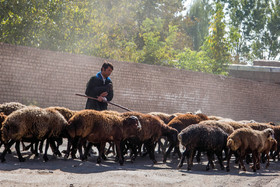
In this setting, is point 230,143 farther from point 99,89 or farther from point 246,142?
point 99,89

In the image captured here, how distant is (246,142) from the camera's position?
1013 cm

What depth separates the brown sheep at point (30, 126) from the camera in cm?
888

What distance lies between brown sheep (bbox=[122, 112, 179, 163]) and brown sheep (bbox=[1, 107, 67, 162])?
1.84 m

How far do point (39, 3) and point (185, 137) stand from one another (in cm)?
1444

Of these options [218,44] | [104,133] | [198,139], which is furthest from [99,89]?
[218,44]

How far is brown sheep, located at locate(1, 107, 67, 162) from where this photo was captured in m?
8.88

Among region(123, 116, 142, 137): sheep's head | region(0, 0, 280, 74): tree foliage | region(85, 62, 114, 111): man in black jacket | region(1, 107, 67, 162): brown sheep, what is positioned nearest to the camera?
region(1, 107, 67, 162): brown sheep

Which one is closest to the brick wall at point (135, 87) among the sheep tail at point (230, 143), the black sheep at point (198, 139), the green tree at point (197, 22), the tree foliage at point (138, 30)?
the tree foliage at point (138, 30)

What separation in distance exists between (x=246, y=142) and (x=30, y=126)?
5.02m

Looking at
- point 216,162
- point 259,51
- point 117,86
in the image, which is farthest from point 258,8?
point 216,162

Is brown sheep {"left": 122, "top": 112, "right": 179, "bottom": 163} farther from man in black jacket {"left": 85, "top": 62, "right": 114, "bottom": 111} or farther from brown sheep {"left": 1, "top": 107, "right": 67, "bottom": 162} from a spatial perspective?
brown sheep {"left": 1, "top": 107, "right": 67, "bottom": 162}

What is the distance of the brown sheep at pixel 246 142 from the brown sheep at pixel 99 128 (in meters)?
2.26

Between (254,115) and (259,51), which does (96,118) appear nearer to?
(254,115)

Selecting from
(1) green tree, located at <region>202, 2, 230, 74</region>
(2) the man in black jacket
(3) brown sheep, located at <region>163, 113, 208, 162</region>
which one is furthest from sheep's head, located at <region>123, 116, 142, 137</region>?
(1) green tree, located at <region>202, 2, 230, 74</region>
